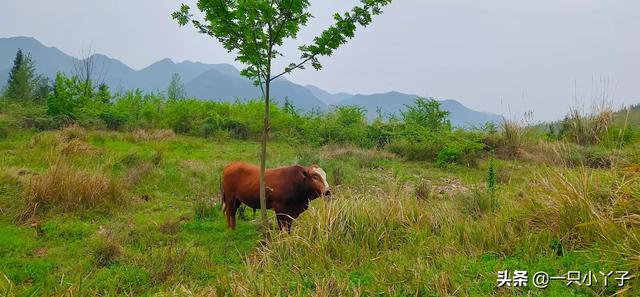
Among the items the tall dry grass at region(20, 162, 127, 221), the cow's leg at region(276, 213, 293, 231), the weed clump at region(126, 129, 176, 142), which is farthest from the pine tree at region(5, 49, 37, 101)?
the cow's leg at region(276, 213, 293, 231)

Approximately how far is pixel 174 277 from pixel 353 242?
1.97 meters

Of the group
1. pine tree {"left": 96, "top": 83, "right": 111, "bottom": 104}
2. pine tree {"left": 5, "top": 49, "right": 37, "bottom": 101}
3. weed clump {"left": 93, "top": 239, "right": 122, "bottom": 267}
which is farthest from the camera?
pine tree {"left": 5, "top": 49, "right": 37, "bottom": 101}

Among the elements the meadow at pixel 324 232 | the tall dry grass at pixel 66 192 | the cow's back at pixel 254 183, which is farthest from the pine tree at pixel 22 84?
the cow's back at pixel 254 183

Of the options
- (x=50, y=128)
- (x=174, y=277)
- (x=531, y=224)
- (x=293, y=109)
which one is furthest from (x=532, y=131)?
(x=50, y=128)

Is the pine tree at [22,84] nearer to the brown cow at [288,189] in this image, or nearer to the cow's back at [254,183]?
the cow's back at [254,183]

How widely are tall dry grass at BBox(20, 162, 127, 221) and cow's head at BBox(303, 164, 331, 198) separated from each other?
3.63 m

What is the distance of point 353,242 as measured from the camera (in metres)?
4.84

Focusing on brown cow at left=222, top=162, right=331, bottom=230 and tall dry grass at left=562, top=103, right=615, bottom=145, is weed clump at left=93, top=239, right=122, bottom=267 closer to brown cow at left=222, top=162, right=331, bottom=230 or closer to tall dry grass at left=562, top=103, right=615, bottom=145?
brown cow at left=222, top=162, right=331, bottom=230

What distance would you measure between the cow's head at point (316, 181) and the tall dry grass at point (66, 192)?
3.63 metres

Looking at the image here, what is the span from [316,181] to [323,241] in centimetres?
155

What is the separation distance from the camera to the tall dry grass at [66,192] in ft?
22.7

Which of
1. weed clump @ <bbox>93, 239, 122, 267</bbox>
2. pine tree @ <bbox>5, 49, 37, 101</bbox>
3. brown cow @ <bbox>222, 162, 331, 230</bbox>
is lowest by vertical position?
weed clump @ <bbox>93, 239, 122, 267</bbox>

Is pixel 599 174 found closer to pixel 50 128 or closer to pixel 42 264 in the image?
pixel 42 264

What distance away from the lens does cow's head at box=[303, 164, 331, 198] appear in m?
6.07
